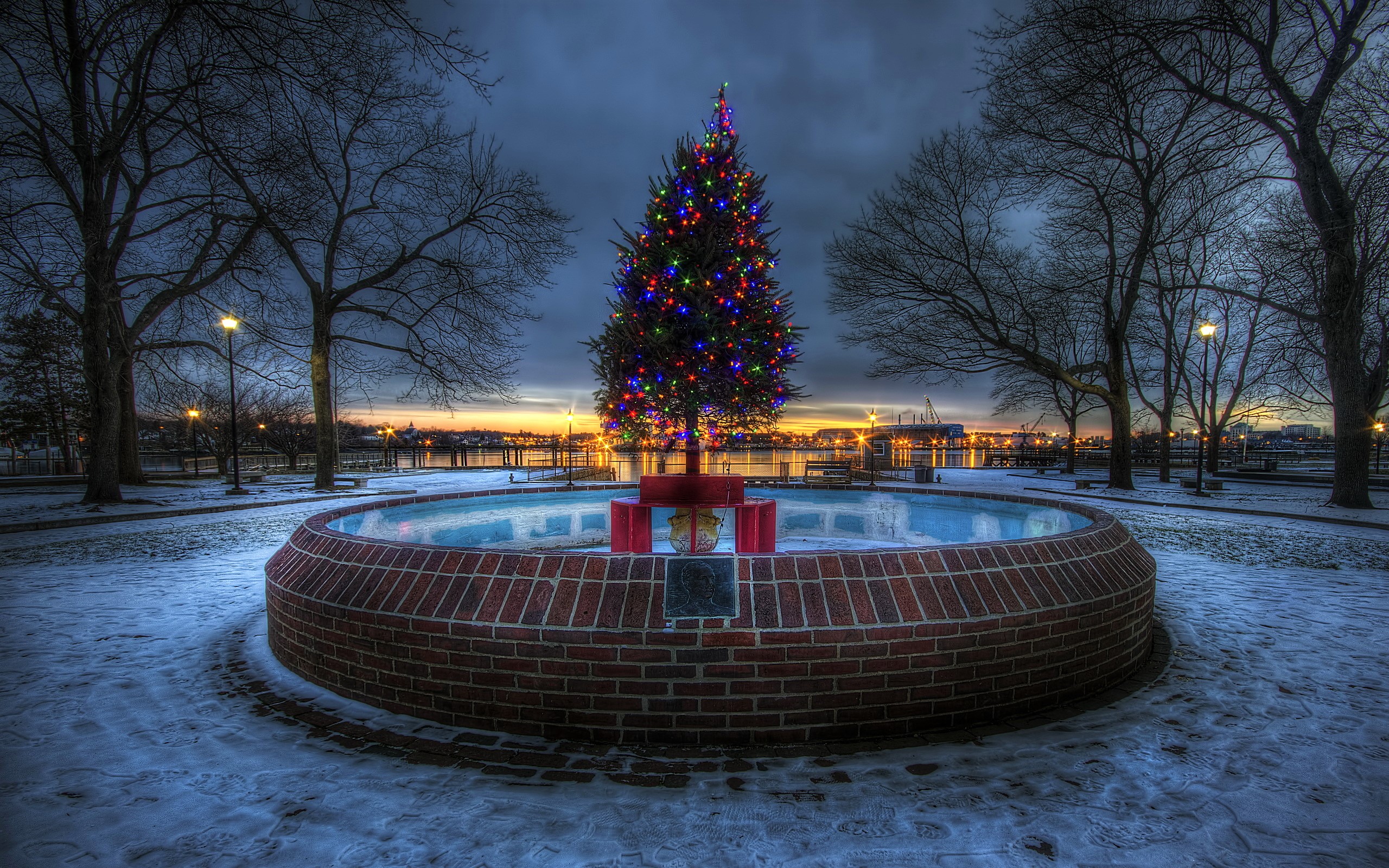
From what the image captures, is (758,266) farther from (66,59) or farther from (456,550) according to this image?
(66,59)

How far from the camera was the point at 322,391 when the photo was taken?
18.8 m

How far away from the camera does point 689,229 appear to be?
634 cm

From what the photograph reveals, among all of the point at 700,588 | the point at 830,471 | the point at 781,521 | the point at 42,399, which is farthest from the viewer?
the point at 42,399

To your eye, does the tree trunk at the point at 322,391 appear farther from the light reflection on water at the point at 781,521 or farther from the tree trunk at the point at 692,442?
the tree trunk at the point at 692,442

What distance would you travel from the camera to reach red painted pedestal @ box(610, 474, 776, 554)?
6.54m

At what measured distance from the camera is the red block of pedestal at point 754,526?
258 inches

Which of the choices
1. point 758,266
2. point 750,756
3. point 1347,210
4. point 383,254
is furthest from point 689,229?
point 383,254

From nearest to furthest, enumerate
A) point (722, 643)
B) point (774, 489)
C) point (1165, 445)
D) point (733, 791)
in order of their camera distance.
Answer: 1. point (733, 791)
2. point (722, 643)
3. point (774, 489)
4. point (1165, 445)

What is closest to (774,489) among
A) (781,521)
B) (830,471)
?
(781,521)

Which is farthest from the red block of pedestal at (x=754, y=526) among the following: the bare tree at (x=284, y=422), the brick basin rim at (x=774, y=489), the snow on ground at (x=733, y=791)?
the bare tree at (x=284, y=422)

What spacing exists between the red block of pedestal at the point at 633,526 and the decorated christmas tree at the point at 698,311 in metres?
0.92

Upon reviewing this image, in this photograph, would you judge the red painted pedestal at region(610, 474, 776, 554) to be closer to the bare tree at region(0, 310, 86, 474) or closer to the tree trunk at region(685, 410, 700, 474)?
the tree trunk at region(685, 410, 700, 474)

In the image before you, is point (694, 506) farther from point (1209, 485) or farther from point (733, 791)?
point (1209, 485)

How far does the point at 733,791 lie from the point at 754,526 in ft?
13.3
